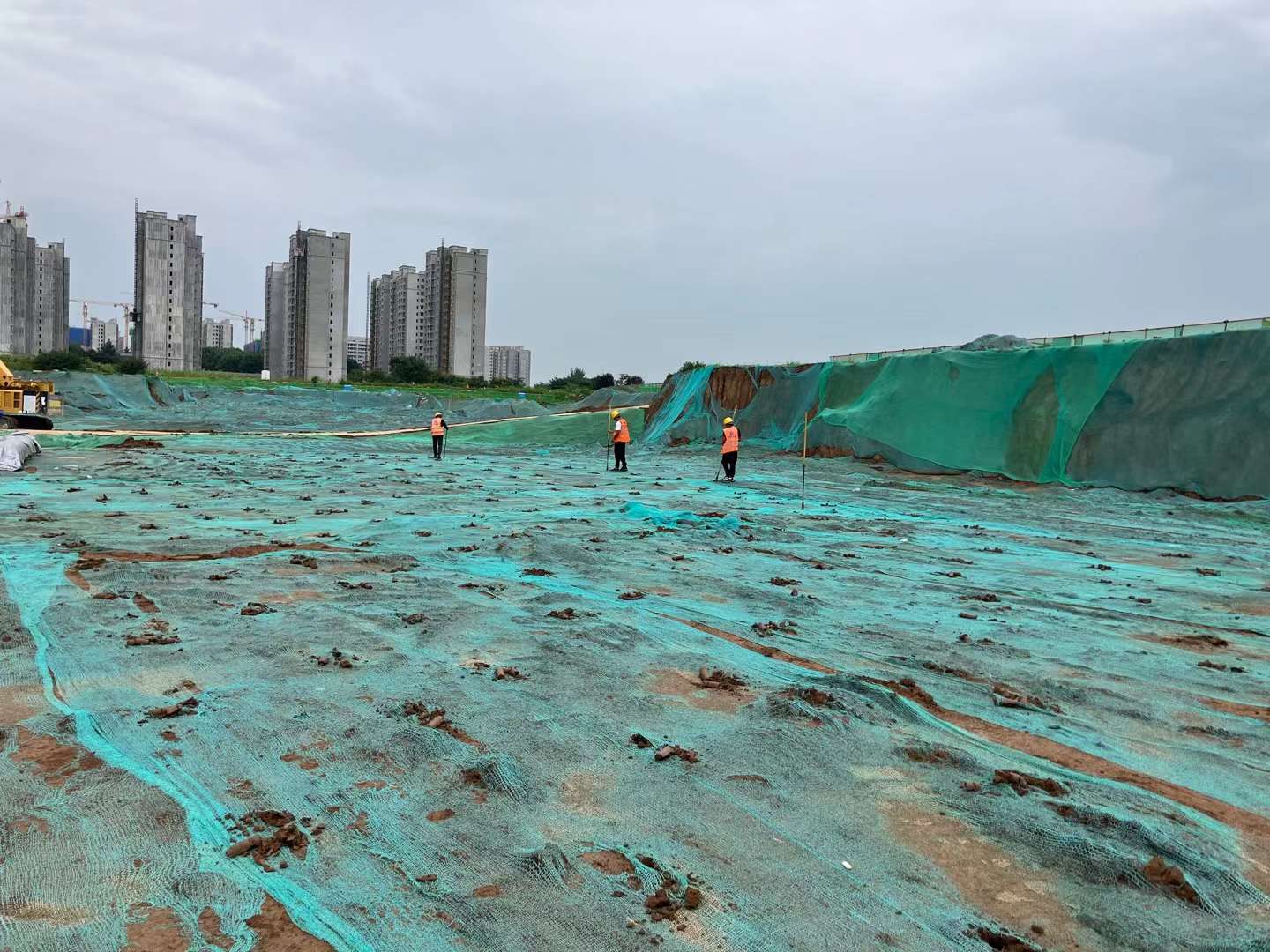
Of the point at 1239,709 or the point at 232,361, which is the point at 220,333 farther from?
the point at 1239,709

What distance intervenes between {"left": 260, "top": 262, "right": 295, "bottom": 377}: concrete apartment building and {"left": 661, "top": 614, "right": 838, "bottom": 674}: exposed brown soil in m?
77.2

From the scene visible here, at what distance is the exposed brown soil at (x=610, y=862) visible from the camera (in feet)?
7.97

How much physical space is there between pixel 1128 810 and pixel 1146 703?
136cm

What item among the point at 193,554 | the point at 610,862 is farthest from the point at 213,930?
the point at 193,554

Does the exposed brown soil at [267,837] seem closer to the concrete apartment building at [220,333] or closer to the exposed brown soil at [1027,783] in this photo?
the exposed brown soil at [1027,783]

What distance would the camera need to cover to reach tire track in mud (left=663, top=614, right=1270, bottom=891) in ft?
9.02

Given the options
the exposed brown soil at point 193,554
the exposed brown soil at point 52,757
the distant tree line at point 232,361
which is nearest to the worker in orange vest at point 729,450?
the exposed brown soil at point 193,554

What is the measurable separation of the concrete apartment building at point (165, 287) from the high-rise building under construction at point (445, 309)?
55.1 ft

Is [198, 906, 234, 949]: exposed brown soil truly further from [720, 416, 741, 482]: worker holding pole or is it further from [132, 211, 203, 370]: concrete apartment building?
[132, 211, 203, 370]: concrete apartment building

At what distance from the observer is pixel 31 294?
81.2m

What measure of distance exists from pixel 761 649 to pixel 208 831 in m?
2.90

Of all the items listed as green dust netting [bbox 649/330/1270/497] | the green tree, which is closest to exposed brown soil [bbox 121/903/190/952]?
green dust netting [bbox 649/330/1270/497]

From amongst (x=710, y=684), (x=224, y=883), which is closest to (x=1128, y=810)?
(x=710, y=684)

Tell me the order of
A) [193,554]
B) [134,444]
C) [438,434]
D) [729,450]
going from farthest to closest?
[438,434] < [134,444] < [729,450] < [193,554]
